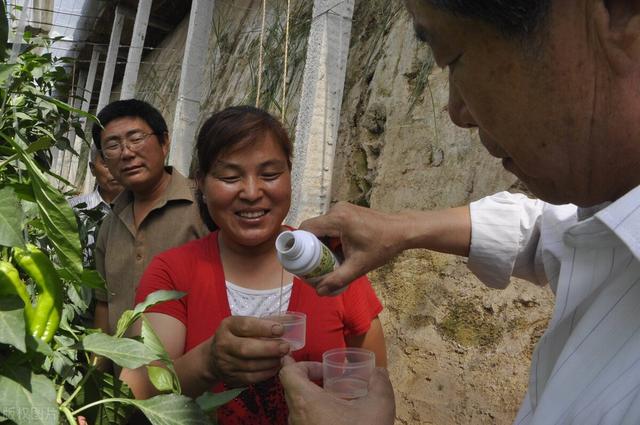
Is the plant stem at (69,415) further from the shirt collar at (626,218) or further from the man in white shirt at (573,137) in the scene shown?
the shirt collar at (626,218)

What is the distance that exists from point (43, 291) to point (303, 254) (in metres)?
0.50

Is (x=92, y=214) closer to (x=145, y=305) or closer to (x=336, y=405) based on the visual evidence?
(x=145, y=305)

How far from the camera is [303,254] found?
48.6 inches

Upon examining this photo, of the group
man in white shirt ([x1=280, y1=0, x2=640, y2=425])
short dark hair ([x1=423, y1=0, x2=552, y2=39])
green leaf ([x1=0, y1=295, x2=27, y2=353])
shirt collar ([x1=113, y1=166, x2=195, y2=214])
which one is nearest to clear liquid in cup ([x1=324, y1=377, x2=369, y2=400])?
man in white shirt ([x1=280, y1=0, x2=640, y2=425])

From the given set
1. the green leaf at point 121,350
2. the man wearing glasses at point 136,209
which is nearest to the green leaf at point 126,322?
the green leaf at point 121,350

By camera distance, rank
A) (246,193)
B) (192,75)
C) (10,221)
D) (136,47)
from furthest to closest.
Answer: (136,47), (192,75), (246,193), (10,221)

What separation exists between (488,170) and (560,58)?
1.92m

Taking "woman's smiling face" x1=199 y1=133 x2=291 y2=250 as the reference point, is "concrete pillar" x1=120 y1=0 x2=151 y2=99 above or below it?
above

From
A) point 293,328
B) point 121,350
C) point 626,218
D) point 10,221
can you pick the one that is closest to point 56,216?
point 10,221

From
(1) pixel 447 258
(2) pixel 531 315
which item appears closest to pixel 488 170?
(1) pixel 447 258

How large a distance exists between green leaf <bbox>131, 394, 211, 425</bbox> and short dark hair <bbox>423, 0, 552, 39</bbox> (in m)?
0.89

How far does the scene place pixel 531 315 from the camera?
7.37ft

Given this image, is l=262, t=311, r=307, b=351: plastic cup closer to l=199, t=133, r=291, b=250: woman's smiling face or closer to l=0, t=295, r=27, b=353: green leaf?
l=199, t=133, r=291, b=250: woman's smiling face

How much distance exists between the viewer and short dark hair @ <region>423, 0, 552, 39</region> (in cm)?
68
